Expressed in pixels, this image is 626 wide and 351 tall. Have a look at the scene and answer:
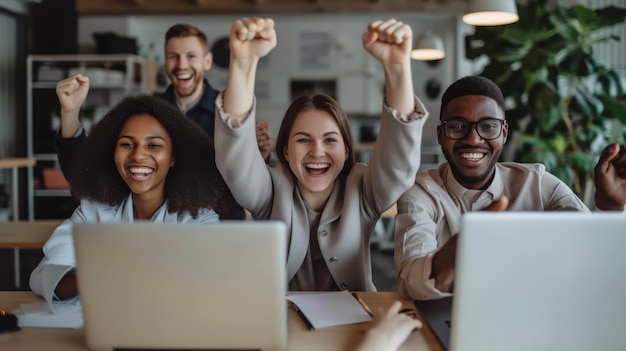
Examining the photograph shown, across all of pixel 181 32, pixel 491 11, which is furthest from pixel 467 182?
pixel 181 32

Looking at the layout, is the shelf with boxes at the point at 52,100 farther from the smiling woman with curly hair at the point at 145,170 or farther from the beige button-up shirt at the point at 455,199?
the beige button-up shirt at the point at 455,199

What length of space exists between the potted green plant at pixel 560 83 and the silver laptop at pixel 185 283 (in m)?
3.38

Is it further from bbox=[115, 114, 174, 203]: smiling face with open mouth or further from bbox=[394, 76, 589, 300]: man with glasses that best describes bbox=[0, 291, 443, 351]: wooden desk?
bbox=[115, 114, 174, 203]: smiling face with open mouth

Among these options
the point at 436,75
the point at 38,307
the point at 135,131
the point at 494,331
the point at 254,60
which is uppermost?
the point at 436,75

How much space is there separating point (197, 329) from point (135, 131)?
2.88 ft

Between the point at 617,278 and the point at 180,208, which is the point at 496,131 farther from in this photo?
the point at 180,208

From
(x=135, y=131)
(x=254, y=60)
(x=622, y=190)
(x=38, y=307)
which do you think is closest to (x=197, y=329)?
(x=38, y=307)

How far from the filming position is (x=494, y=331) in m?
1.03

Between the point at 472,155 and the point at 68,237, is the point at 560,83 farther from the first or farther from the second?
the point at 68,237

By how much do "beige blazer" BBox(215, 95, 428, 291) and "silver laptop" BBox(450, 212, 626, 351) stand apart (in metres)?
0.55

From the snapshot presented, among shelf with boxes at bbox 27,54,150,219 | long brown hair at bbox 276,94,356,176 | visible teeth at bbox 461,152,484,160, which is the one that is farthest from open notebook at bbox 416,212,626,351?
shelf with boxes at bbox 27,54,150,219

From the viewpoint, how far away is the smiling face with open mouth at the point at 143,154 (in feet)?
5.62

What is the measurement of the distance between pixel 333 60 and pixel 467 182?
6.08m

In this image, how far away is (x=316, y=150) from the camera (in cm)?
169
